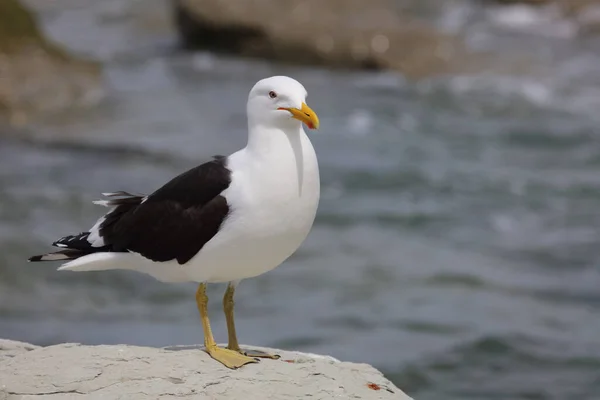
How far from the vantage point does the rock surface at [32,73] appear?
15602mm

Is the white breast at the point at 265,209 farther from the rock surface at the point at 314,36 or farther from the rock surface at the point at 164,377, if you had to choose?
the rock surface at the point at 314,36

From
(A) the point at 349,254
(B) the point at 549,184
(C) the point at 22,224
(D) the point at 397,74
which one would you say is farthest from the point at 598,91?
(C) the point at 22,224

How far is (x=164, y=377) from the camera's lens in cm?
469

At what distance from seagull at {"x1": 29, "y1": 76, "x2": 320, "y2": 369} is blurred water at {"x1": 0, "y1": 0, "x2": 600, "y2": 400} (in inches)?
161

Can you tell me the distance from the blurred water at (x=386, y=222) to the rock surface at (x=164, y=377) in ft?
12.5

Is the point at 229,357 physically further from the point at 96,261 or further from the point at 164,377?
the point at 96,261

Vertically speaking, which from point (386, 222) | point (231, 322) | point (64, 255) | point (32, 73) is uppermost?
point (32, 73)

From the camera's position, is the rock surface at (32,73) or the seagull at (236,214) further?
the rock surface at (32,73)

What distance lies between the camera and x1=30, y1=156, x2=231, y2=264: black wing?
4.77m

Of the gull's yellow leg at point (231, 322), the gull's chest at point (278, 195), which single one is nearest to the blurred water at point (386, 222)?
the gull's yellow leg at point (231, 322)

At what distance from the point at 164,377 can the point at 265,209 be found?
2.50ft

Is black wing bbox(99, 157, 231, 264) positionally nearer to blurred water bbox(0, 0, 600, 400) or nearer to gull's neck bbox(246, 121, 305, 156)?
gull's neck bbox(246, 121, 305, 156)

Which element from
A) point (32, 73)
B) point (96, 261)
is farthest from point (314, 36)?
point (96, 261)

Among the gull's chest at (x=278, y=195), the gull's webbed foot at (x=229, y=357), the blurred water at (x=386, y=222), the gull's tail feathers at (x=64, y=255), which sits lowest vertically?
the gull's webbed foot at (x=229, y=357)
